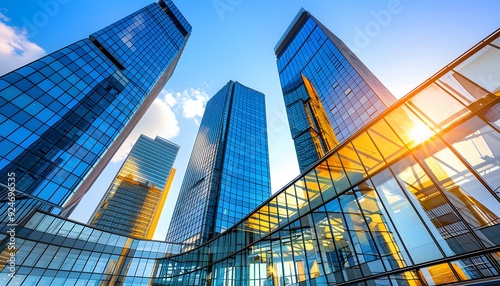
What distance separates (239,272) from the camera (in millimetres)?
18312

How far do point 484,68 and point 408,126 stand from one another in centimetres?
343

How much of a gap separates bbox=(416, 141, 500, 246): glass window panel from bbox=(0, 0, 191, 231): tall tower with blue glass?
38.3 meters

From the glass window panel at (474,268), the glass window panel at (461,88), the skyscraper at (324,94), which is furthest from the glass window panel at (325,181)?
the skyscraper at (324,94)

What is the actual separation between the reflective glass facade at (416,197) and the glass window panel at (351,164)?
6cm

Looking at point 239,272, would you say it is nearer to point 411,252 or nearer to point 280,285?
point 280,285

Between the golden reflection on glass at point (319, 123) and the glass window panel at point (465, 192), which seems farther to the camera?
the golden reflection on glass at point (319, 123)

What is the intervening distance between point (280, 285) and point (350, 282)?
5.70 metres

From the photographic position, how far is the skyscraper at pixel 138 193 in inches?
4227

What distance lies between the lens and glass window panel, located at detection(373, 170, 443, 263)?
25.4ft

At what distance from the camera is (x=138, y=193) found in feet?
401

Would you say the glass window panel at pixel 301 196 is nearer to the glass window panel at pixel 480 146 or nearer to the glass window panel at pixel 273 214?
the glass window panel at pixel 273 214

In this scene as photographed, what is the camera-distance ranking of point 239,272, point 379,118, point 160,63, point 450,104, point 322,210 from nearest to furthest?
1. point 450,104
2. point 379,118
3. point 322,210
4. point 239,272
5. point 160,63

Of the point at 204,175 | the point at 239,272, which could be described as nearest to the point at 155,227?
the point at 204,175

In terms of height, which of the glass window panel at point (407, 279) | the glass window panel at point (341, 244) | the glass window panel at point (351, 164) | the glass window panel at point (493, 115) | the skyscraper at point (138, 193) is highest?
the skyscraper at point (138, 193)
